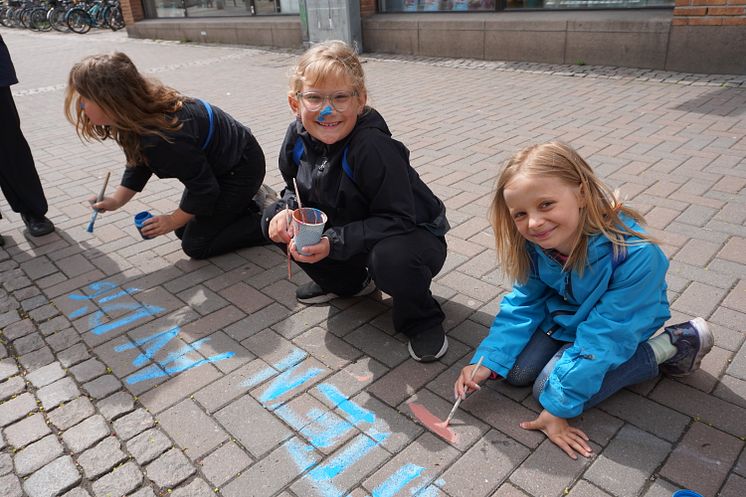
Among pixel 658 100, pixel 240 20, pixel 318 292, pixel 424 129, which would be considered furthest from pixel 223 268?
pixel 240 20

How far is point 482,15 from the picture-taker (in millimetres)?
9125

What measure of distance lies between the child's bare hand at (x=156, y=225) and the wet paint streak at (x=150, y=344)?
0.60 metres

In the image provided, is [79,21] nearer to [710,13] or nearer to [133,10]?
[133,10]

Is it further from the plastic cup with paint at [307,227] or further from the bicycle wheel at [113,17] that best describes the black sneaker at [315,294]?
the bicycle wheel at [113,17]

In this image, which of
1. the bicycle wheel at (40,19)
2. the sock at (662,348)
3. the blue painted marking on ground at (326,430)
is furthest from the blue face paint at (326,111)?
the bicycle wheel at (40,19)

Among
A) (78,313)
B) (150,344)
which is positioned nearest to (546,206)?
(150,344)

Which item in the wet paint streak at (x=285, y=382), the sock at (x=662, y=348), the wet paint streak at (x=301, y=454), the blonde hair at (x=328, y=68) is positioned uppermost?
the blonde hair at (x=328, y=68)

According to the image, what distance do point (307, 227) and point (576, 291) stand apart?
1.01 metres

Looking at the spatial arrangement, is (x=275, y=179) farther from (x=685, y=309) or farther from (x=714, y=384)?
(x=714, y=384)

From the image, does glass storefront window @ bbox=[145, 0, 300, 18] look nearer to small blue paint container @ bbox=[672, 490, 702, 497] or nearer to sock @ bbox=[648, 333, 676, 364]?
sock @ bbox=[648, 333, 676, 364]

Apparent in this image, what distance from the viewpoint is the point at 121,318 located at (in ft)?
10.0

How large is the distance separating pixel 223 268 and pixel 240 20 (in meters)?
11.1

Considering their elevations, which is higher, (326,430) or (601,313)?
(601,313)

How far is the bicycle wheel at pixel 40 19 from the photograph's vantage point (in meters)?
21.3
